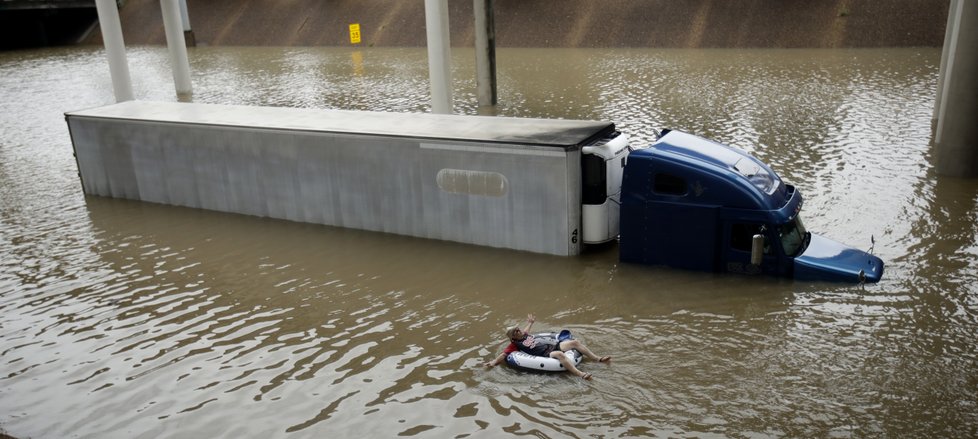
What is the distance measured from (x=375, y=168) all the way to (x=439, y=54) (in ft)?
35.8

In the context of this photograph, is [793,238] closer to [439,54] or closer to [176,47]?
[439,54]

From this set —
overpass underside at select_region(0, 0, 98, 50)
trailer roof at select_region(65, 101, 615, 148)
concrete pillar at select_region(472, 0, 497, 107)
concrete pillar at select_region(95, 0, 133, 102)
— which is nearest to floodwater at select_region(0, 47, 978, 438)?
trailer roof at select_region(65, 101, 615, 148)

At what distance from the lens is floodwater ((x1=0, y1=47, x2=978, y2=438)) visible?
10070mm

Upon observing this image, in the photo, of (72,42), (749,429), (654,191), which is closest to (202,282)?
(654,191)

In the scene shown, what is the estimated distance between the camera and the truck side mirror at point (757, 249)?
1274 centimetres

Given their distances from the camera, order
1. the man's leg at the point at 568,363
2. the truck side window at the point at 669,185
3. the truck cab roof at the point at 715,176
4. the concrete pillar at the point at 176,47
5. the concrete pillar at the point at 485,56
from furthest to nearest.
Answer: the concrete pillar at the point at 176,47 < the concrete pillar at the point at 485,56 < the truck side window at the point at 669,185 < the truck cab roof at the point at 715,176 < the man's leg at the point at 568,363

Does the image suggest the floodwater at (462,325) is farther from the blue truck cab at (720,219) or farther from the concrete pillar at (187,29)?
the concrete pillar at (187,29)

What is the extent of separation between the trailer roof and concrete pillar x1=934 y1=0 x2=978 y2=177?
9.63 m

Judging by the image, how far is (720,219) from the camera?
13211 mm

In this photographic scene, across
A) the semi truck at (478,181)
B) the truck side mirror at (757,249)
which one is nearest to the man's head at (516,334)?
the semi truck at (478,181)

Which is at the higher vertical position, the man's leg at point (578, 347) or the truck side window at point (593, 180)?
the truck side window at point (593, 180)

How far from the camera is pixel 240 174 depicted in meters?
18.2

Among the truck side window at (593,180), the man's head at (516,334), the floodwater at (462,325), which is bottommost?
the floodwater at (462,325)

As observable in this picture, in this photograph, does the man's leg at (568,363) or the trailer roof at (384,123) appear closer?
the man's leg at (568,363)
